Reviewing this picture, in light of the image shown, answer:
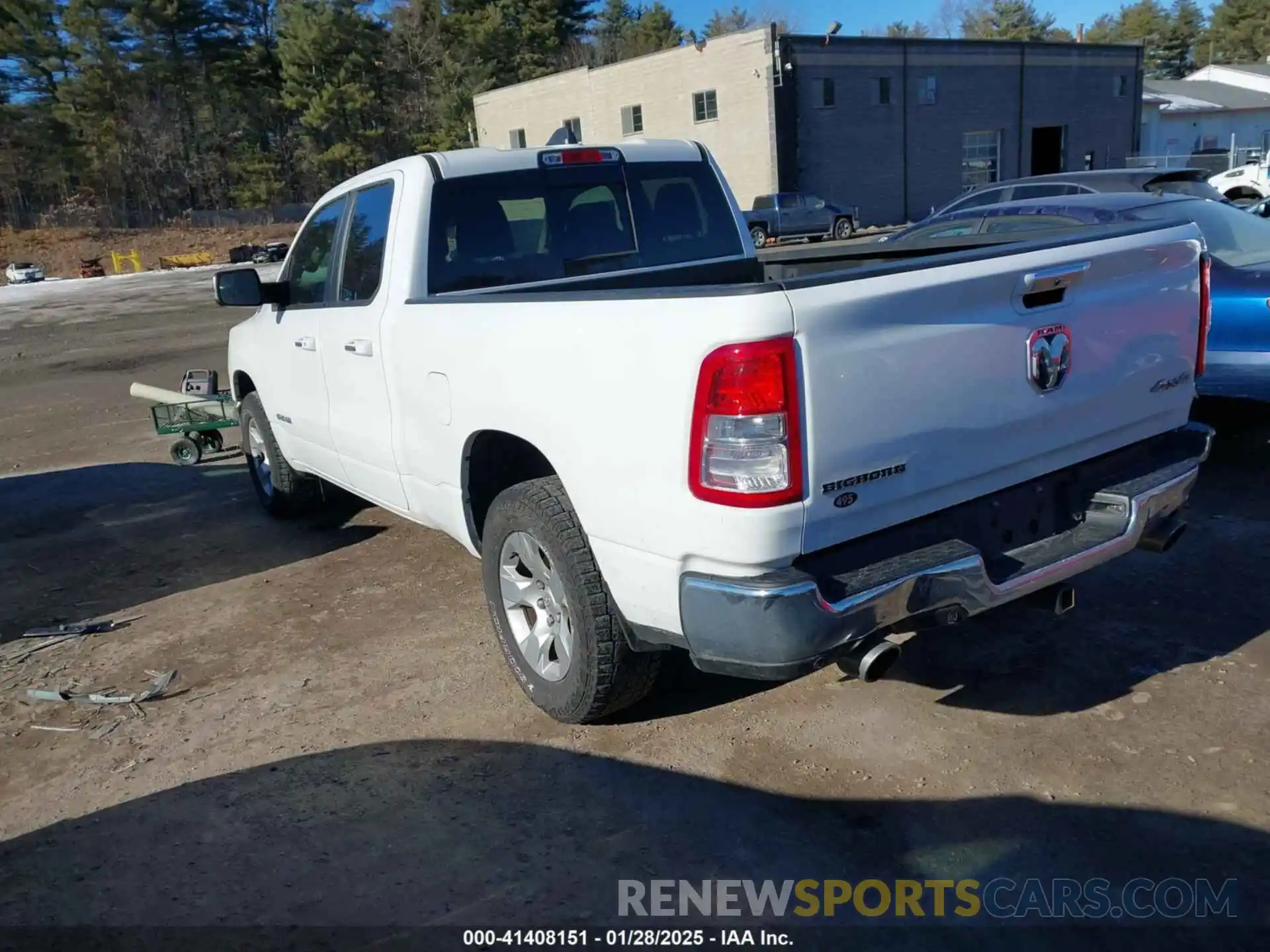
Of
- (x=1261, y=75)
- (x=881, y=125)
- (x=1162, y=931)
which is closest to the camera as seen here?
(x=1162, y=931)

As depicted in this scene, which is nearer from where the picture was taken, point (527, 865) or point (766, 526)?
point (766, 526)

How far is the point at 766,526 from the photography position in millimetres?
2836

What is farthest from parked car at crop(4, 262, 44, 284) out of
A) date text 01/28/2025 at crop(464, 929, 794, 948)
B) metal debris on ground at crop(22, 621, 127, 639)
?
date text 01/28/2025 at crop(464, 929, 794, 948)

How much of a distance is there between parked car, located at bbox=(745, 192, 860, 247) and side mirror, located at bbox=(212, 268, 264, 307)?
95.5ft

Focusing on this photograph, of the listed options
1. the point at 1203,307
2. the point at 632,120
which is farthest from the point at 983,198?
the point at 632,120

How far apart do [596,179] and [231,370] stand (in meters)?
3.34

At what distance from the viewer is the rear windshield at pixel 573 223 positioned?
15.1 feet

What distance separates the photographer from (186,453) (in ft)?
28.9

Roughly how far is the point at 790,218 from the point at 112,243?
44.2 m

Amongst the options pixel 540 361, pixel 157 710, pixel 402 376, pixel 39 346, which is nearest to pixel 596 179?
pixel 402 376

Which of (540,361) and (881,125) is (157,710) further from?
(881,125)

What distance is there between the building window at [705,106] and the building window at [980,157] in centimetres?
1105

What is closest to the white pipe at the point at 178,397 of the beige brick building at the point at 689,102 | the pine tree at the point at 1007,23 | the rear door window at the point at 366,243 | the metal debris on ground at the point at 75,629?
the metal debris on ground at the point at 75,629

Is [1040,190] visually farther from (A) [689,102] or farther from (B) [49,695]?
(A) [689,102]
